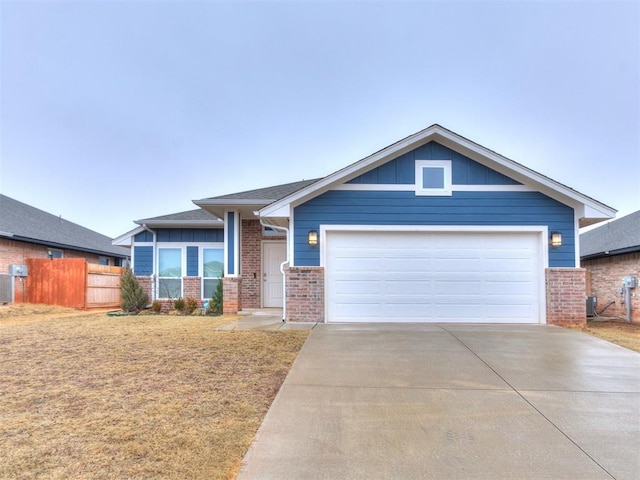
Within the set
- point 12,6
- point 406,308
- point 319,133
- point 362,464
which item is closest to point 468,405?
point 362,464

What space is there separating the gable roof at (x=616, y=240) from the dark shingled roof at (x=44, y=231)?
2118 centimetres

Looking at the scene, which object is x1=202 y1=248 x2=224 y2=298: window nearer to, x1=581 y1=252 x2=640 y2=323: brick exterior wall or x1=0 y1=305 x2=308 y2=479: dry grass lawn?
x1=0 y1=305 x2=308 y2=479: dry grass lawn

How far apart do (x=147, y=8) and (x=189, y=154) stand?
26.4ft

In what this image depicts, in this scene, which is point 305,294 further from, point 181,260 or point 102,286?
point 102,286

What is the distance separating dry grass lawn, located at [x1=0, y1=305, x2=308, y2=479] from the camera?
2.55 m

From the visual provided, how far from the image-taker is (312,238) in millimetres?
8492

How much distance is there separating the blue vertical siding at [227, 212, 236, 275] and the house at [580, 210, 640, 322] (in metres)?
11.9

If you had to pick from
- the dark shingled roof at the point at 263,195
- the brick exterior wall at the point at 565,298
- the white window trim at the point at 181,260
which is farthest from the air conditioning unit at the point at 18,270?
the brick exterior wall at the point at 565,298

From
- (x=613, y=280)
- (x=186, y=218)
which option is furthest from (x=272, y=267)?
(x=613, y=280)

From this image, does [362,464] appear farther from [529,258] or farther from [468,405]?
[529,258]

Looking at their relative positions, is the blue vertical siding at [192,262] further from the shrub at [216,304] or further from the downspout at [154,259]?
the shrub at [216,304]

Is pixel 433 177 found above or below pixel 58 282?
above

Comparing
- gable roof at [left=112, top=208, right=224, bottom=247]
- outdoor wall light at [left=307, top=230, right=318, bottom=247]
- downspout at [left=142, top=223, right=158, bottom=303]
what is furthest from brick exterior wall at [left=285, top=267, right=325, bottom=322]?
downspout at [left=142, top=223, right=158, bottom=303]

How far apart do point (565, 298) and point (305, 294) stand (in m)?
5.91
